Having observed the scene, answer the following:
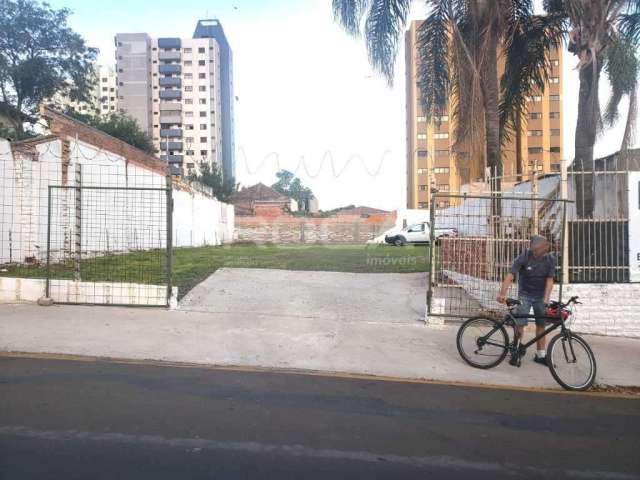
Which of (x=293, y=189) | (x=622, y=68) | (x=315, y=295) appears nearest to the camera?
(x=315, y=295)

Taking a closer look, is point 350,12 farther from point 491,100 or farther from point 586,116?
point 586,116

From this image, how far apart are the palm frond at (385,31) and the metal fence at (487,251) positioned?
412 centimetres

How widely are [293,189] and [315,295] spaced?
6694cm

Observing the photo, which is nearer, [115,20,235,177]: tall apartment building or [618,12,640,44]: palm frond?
[618,12,640,44]: palm frond

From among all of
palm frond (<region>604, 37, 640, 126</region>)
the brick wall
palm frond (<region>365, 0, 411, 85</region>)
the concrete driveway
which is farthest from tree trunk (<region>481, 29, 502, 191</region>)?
the brick wall

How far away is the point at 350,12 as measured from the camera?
1170 centimetres

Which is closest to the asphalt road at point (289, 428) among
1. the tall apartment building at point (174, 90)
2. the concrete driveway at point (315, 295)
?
the concrete driveway at point (315, 295)

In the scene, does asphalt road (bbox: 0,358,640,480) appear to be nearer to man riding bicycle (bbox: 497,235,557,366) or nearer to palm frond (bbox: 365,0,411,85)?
man riding bicycle (bbox: 497,235,557,366)

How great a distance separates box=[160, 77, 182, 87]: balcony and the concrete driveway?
Answer: 279ft

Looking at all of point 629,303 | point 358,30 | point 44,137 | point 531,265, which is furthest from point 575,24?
point 44,137

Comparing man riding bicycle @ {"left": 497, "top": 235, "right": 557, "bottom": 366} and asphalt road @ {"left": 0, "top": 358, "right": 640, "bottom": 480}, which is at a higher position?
man riding bicycle @ {"left": 497, "top": 235, "right": 557, "bottom": 366}

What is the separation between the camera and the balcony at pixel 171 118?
292ft

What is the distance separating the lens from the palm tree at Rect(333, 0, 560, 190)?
37.4 feet

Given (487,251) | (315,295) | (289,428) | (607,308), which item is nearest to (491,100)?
(487,251)
